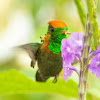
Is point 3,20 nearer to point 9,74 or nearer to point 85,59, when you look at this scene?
point 9,74

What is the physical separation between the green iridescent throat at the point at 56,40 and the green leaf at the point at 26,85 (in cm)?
20

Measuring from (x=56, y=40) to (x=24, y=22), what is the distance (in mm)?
2578

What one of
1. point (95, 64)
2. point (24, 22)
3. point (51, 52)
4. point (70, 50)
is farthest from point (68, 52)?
point (24, 22)

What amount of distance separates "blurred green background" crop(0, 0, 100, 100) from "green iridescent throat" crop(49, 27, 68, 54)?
A: 1.28 meters

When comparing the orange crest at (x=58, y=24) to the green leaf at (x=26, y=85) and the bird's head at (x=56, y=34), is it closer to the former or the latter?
the bird's head at (x=56, y=34)

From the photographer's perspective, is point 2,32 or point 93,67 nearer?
point 93,67

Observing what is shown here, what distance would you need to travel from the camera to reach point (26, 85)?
1570 millimetres

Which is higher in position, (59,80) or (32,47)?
(32,47)

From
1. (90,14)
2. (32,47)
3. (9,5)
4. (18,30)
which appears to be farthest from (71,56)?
(18,30)

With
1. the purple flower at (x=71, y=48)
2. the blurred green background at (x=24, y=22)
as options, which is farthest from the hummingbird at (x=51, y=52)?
the blurred green background at (x=24, y=22)

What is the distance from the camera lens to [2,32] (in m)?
3.83

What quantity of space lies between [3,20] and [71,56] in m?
2.79

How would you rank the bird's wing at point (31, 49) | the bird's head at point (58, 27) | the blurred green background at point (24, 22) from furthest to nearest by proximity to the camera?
the blurred green background at point (24, 22), the bird's head at point (58, 27), the bird's wing at point (31, 49)

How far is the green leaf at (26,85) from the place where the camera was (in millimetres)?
1540
